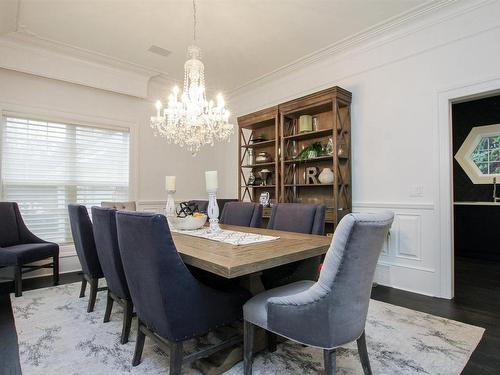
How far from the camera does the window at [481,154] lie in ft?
14.4

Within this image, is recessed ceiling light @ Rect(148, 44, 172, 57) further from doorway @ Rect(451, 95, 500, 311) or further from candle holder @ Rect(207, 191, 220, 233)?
doorway @ Rect(451, 95, 500, 311)

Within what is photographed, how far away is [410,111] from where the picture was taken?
9.96 ft

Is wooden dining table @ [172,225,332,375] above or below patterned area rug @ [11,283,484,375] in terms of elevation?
above

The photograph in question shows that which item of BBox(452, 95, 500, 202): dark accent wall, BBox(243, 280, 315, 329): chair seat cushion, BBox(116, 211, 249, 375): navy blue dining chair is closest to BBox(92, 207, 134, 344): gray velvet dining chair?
BBox(116, 211, 249, 375): navy blue dining chair

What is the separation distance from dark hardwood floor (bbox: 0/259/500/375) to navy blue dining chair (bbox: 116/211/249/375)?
0.97 meters

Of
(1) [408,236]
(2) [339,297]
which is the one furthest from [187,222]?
(1) [408,236]

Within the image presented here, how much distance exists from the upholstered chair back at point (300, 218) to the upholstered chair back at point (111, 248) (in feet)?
4.42

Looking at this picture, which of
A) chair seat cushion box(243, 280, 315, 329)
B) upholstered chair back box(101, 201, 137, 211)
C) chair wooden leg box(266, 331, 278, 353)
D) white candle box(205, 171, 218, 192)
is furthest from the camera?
upholstered chair back box(101, 201, 137, 211)

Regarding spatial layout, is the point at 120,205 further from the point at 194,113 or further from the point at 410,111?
the point at 410,111

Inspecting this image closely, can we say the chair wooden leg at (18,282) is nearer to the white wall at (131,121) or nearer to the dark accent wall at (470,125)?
the white wall at (131,121)

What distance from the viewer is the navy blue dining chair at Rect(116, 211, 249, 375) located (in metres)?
1.35

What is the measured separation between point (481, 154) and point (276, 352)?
4.66 meters

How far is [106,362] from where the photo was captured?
1.75 metres

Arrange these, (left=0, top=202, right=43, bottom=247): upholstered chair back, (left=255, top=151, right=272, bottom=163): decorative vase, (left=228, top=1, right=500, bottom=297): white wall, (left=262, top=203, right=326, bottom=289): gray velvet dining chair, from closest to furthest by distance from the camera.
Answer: (left=262, top=203, right=326, bottom=289): gray velvet dining chair < (left=228, top=1, right=500, bottom=297): white wall < (left=0, top=202, right=43, bottom=247): upholstered chair back < (left=255, top=151, right=272, bottom=163): decorative vase
